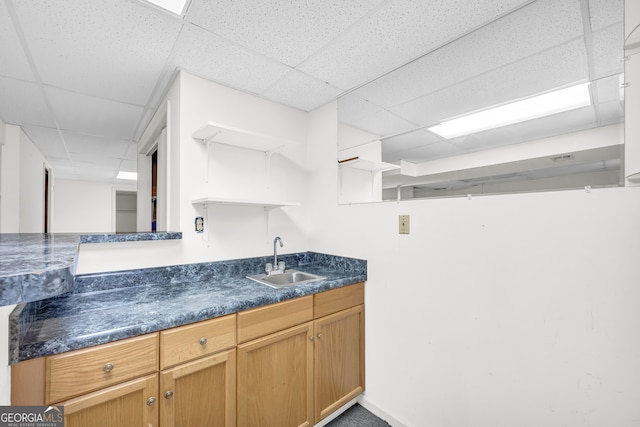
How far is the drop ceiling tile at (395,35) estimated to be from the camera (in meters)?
1.27

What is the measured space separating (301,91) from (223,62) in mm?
600

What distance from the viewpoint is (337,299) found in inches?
70.9

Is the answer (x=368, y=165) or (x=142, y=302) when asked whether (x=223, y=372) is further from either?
(x=368, y=165)

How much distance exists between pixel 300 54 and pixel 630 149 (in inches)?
62.9

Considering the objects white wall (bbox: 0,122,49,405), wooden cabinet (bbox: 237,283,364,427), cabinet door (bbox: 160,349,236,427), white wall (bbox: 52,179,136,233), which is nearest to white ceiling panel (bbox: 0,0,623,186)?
white wall (bbox: 0,122,49,405)

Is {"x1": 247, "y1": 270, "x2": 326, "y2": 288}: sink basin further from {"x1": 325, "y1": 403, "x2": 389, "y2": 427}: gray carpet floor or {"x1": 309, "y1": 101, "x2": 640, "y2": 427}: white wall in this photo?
{"x1": 325, "y1": 403, "x2": 389, "y2": 427}: gray carpet floor

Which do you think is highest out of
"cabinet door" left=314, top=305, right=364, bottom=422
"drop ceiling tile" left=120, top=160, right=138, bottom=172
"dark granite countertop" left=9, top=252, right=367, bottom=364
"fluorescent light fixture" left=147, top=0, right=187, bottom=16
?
"fluorescent light fixture" left=147, top=0, right=187, bottom=16

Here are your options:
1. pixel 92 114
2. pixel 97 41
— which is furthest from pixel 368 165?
pixel 92 114

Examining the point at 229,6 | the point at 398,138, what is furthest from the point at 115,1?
the point at 398,138

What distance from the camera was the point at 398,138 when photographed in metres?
1.87

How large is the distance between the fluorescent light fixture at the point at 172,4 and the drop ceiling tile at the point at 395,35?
0.70 meters

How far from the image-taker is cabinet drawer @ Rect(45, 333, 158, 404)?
0.90 m

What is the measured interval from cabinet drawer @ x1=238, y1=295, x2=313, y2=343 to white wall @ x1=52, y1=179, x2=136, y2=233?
6100 millimetres

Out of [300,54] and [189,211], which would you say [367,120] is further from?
[189,211]
